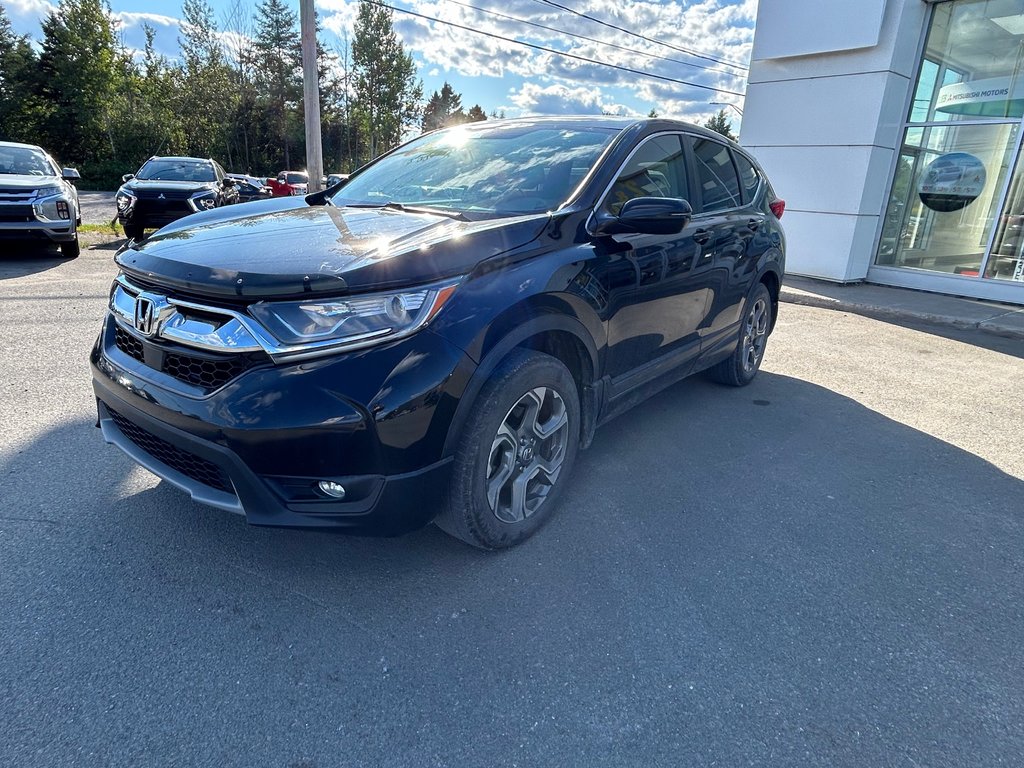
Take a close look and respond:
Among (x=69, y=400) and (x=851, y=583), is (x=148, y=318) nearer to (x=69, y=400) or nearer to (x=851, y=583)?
(x=69, y=400)

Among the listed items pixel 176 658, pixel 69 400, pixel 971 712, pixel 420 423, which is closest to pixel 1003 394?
pixel 971 712

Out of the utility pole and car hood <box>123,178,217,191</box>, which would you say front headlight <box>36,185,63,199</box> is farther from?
the utility pole

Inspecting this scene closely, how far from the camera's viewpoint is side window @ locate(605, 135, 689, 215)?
3.11 m

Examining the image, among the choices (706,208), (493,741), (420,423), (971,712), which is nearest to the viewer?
(493,741)

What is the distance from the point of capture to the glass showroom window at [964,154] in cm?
929

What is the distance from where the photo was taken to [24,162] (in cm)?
953

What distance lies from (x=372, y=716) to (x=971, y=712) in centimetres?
185

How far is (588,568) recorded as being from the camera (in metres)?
2.63

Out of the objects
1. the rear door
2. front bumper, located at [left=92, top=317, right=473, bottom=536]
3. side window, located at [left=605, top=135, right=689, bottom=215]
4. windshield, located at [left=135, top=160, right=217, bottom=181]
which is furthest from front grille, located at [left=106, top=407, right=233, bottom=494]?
windshield, located at [left=135, top=160, right=217, bottom=181]

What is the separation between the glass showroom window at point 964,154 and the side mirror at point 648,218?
918 cm

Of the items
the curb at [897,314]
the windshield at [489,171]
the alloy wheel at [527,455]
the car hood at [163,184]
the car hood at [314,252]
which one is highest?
the windshield at [489,171]

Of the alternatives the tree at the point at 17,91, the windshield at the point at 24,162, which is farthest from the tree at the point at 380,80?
the windshield at the point at 24,162

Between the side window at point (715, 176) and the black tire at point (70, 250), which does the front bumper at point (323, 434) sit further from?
the black tire at point (70, 250)

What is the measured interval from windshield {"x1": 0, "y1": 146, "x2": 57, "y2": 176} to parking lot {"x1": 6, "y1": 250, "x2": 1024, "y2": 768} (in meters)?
7.84
